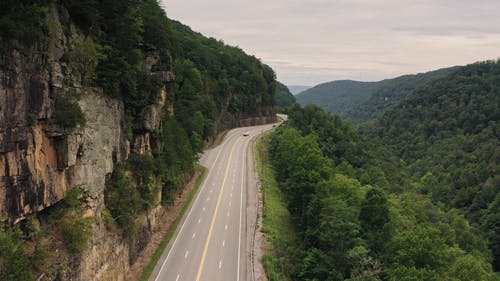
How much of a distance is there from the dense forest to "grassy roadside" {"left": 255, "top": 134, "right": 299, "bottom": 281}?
16.0 inches

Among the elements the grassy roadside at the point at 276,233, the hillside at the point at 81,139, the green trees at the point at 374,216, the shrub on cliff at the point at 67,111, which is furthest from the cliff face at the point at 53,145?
the green trees at the point at 374,216

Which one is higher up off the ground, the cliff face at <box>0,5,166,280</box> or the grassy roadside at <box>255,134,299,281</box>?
the cliff face at <box>0,5,166,280</box>

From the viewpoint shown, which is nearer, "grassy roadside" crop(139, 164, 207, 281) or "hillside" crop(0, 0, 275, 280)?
"hillside" crop(0, 0, 275, 280)

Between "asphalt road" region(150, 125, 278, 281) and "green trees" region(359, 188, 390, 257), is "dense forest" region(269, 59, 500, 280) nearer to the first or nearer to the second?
"green trees" region(359, 188, 390, 257)

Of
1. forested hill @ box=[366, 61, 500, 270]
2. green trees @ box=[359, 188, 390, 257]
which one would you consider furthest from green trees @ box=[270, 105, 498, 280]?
forested hill @ box=[366, 61, 500, 270]

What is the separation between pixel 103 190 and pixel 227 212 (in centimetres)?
2092

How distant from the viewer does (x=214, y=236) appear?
4038 centimetres

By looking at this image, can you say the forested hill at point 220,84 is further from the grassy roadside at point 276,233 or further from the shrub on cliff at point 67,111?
the shrub on cliff at point 67,111

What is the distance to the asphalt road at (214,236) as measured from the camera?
33250 mm

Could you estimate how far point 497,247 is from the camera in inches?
2746

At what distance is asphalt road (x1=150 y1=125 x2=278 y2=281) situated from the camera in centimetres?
3325

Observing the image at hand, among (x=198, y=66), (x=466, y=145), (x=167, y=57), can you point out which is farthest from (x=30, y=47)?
(x=466, y=145)

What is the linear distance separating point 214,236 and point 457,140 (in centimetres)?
10905

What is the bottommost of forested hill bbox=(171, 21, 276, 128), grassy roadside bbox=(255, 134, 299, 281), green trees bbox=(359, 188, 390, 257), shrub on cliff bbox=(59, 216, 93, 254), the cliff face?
grassy roadside bbox=(255, 134, 299, 281)
